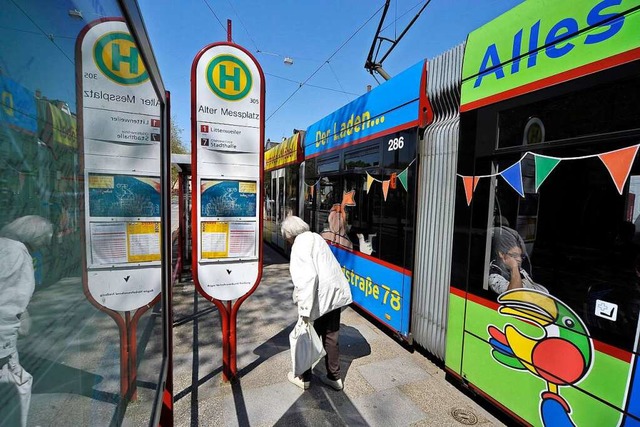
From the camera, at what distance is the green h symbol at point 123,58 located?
1103mm

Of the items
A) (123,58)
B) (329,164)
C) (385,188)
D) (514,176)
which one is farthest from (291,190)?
(123,58)

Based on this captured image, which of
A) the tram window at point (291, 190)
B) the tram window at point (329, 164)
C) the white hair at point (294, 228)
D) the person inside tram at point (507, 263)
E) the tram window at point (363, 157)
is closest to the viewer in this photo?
the person inside tram at point (507, 263)

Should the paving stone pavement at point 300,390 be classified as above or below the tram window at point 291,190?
below

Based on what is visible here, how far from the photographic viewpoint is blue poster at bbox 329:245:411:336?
3.68 m

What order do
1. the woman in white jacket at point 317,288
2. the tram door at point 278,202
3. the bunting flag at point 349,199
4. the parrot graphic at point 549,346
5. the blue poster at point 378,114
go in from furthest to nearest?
the tram door at point 278,202, the bunting flag at point 349,199, the blue poster at point 378,114, the woman in white jacket at point 317,288, the parrot graphic at point 549,346

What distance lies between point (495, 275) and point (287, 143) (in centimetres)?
677

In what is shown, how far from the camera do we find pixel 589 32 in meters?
1.89

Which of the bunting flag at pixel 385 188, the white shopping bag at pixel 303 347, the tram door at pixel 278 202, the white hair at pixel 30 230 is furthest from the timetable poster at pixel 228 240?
the tram door at pixel 278 202

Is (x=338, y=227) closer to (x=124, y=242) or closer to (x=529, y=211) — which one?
(x=529, y=211)

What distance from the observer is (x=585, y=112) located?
1.93 m

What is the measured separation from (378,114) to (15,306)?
4.13 metres

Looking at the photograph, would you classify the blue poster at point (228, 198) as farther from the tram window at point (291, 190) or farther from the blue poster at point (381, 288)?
the tram window at point (291, 190)

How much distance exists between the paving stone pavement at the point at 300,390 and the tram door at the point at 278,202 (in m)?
4.76

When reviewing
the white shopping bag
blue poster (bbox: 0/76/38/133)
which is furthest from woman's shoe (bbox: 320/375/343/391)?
blue poster (bbox: 0/76/38/133)
